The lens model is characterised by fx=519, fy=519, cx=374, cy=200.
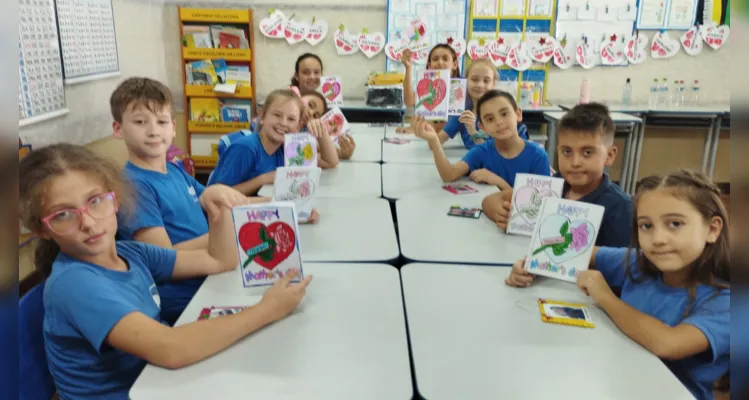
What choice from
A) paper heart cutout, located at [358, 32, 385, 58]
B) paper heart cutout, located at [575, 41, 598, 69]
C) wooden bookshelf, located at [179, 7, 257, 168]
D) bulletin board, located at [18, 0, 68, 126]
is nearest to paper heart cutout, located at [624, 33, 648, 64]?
paper heart cutout, located at [575, 41, 598, 69]

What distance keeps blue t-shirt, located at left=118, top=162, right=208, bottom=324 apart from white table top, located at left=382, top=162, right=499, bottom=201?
0.86m

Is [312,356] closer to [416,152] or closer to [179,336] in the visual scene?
[179,336]

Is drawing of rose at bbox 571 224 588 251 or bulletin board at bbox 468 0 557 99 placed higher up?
bulletin board at bbox 468 0 557 99

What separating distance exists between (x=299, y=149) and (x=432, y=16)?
3.63 m

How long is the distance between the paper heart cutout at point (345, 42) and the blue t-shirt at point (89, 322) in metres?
4.43

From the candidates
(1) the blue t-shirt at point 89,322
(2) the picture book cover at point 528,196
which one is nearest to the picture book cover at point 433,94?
(2) the picture book cover at point 528,196

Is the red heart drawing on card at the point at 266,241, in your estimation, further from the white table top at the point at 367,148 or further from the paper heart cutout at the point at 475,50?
the paper heart cutout at the point at 475,50

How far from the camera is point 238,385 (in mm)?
1016

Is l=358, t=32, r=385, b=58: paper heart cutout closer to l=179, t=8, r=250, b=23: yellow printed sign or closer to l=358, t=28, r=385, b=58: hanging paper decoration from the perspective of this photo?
l=358, t=28, r=385, b=58: hanging paper decoration

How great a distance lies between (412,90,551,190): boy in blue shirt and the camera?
2529 millimetres

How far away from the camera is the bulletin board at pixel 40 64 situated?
2.85 meters

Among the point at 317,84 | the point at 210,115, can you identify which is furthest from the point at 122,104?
the point at 210,115

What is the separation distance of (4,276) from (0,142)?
0.07 m

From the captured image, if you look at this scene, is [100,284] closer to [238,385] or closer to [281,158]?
[238,385]
